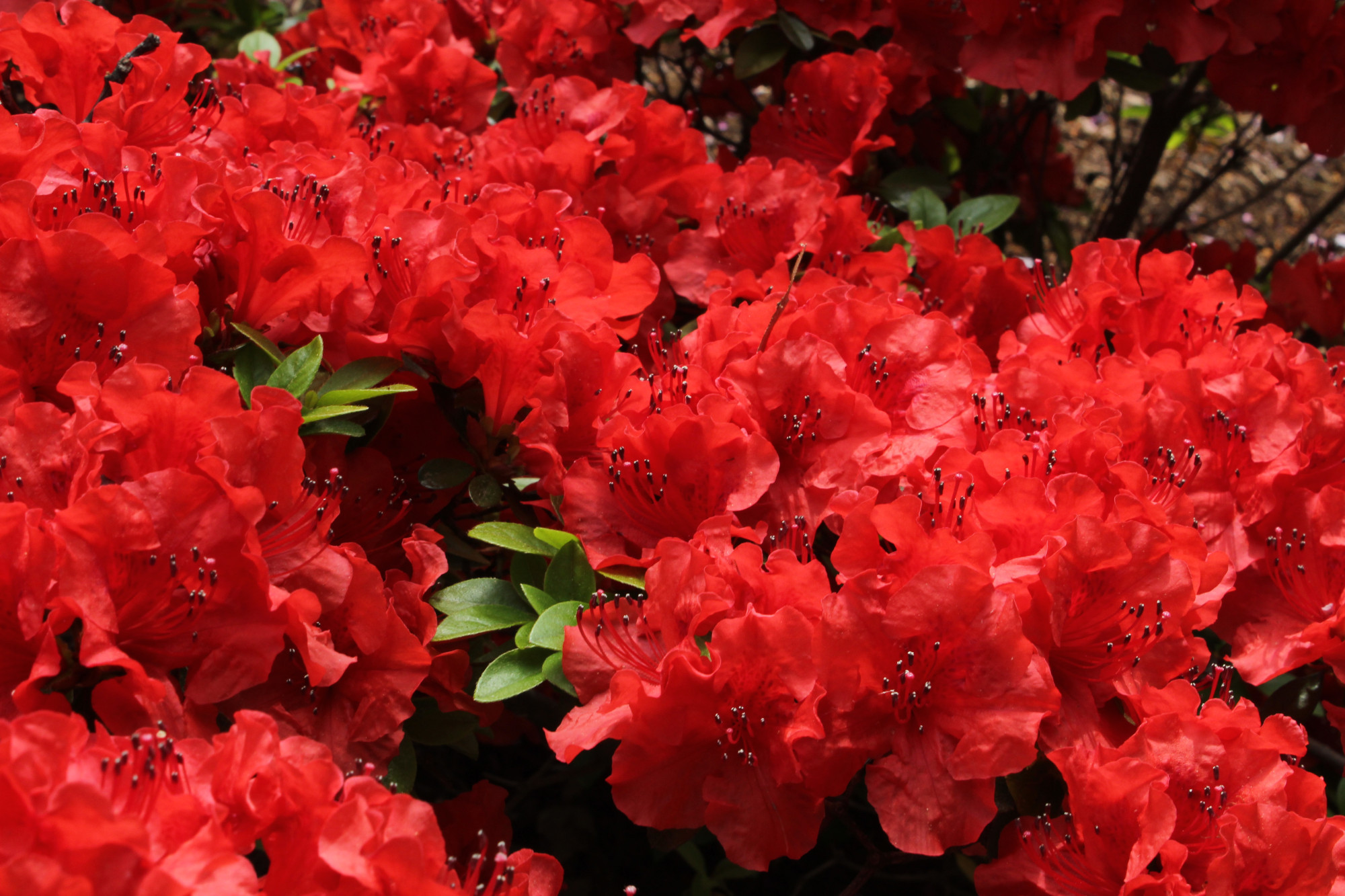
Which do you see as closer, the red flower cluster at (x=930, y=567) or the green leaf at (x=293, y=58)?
the red flower cluster at (x=930, y=567)

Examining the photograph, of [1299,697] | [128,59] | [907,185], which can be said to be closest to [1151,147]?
[907,185]

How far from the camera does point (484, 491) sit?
147 centimetres

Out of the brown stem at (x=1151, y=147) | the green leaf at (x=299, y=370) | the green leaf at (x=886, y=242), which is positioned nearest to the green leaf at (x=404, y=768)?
the green leaf at (x=299, y=370)

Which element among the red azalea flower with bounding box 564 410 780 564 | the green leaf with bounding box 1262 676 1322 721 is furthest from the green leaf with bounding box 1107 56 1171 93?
the red azalea flower with bounding box 564 410 780 564

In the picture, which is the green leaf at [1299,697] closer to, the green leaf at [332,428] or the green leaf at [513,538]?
the green leaf at [513,538]

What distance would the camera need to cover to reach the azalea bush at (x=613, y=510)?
1091mm

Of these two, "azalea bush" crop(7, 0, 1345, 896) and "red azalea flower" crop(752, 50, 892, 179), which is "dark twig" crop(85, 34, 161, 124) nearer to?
"azalea bush" crop(7, 0, 1345, 896)

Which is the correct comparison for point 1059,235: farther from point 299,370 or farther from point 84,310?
point 84,310

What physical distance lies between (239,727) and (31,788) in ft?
0.62

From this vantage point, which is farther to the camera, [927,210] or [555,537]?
[927,210]

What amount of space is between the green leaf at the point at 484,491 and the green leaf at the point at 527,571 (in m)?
0.08

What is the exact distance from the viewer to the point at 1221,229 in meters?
5.19

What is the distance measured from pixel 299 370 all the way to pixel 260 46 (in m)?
1.62

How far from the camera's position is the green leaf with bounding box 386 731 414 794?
4.33 ft
